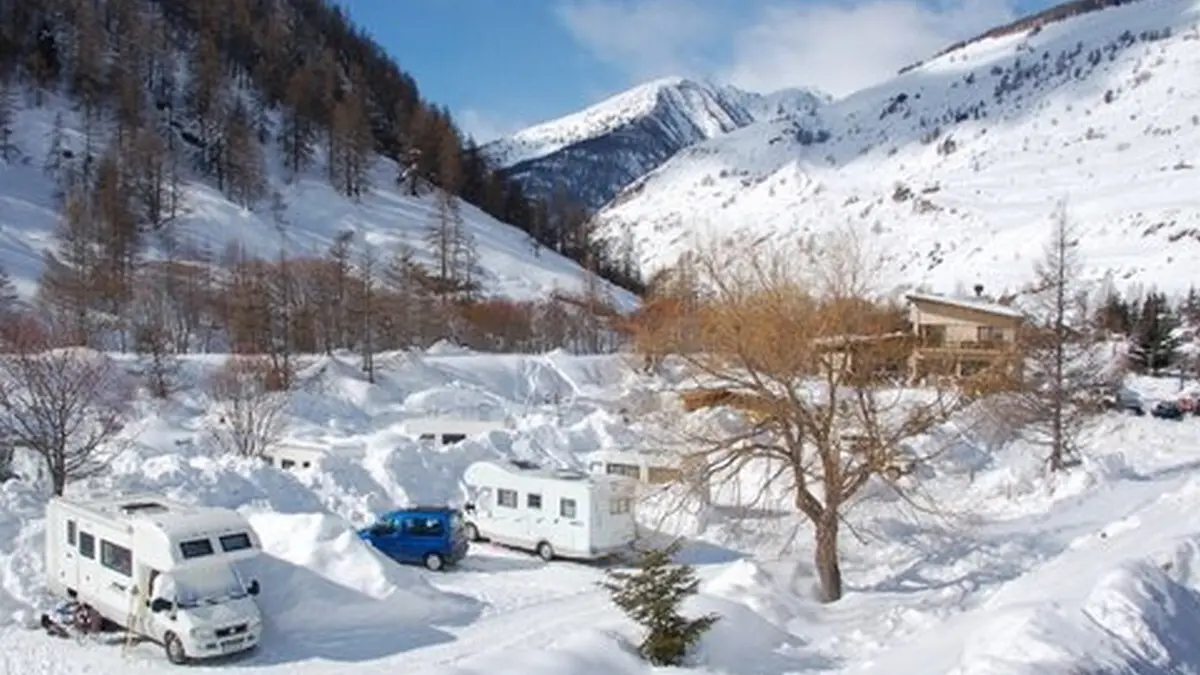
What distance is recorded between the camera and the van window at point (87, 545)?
59.4 feet

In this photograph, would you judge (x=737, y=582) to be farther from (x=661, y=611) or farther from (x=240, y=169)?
(x=240, y=169)

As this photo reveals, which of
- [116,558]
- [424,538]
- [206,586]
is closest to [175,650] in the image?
[206,586]

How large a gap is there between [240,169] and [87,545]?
260 feet

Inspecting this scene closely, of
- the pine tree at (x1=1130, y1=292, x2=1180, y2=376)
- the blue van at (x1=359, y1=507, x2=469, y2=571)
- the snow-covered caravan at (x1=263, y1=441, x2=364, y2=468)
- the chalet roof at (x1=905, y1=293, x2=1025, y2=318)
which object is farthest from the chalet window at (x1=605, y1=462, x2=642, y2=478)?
the pine tree at (x1=1130, y1=292, x2=1180, y2=376)

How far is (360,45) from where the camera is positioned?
14125cm

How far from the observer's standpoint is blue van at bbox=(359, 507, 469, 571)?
2364cm

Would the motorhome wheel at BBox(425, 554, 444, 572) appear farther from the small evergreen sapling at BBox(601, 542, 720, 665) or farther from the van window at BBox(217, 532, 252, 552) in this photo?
the small evergreen sapling at BBox(601, 542, 720, 665)

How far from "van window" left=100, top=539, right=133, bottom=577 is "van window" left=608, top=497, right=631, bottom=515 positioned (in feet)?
35.5

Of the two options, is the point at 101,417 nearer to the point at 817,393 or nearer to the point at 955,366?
the point at 817,393

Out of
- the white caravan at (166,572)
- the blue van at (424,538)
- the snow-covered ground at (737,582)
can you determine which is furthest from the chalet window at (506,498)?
the white caravan at (166,572)

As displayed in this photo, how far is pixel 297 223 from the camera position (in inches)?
3533

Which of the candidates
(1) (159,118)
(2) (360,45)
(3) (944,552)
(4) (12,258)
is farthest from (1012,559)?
(2) (360,45)

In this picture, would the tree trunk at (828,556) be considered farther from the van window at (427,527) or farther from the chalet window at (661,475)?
the van window at (427,527)

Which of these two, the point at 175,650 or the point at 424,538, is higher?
the point at 424,538
